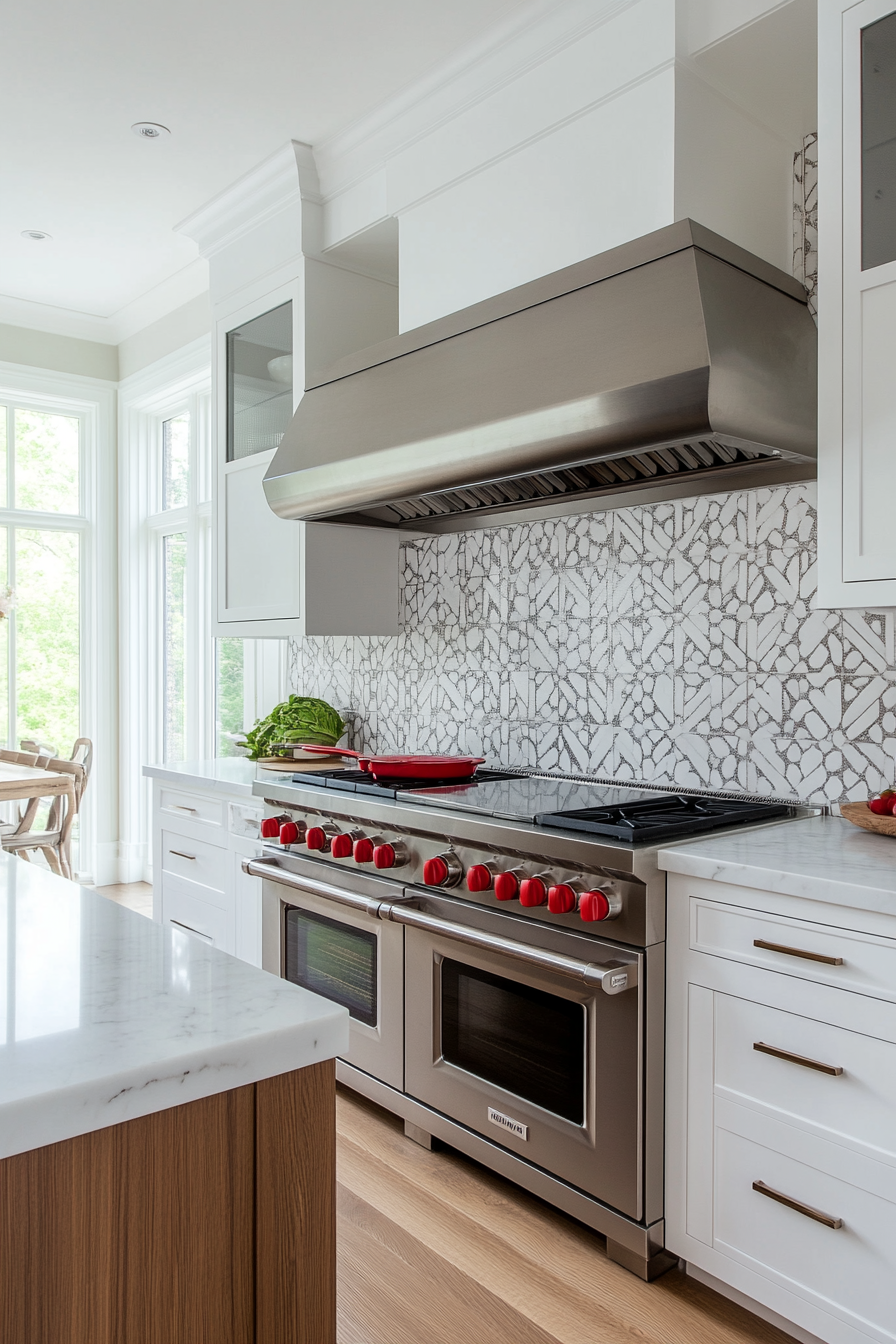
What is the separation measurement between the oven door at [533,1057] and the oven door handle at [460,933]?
3 cm

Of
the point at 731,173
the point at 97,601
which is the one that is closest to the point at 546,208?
the point at 731,173

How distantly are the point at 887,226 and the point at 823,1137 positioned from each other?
1.60 m

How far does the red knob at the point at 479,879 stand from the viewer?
2055 mm

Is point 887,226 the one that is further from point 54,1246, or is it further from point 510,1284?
point 510,1284

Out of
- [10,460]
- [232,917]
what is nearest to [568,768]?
[232,917]

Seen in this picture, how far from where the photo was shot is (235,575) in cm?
351

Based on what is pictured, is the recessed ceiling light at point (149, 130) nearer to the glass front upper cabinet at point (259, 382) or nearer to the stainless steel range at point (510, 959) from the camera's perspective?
the glass front upper cabinet at point (259, 382)

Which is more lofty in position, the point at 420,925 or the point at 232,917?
the point at 420,925

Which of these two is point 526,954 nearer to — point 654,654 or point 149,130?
point 654,654

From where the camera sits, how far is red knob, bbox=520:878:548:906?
1.94m

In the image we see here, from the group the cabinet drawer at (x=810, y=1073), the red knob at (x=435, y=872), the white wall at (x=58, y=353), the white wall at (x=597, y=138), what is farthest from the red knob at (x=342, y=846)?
the white wall at (x=58, y=353)

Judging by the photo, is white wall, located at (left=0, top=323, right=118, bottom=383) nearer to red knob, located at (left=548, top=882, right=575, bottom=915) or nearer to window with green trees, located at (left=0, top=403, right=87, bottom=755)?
window with green trees, located at (left=0, top=403, right=87, bottom=755)

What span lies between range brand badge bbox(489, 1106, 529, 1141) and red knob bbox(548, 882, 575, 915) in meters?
0.53

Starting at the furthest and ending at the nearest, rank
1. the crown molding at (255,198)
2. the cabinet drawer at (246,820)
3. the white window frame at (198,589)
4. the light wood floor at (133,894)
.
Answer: the light wood floor at (133,894) → the white window frame at (198,589) → the crown molding at (255,198) → the cabinet drawer at (246,820)
